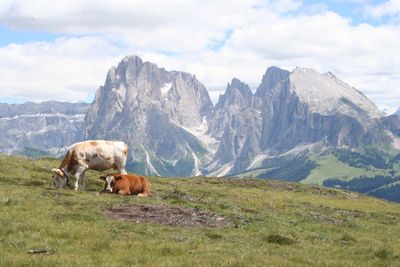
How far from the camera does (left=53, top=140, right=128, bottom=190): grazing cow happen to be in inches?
1312

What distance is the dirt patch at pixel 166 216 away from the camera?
25.2 m

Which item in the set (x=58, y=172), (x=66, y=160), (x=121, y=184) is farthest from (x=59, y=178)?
(x=121, y=184)

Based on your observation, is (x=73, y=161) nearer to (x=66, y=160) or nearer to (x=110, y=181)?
(x=66, y=160)

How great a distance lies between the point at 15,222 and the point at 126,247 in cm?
590

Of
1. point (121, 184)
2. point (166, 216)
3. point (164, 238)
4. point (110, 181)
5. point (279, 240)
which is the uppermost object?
point (110, 181)

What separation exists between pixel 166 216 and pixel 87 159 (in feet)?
33.4

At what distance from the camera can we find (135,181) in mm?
33750

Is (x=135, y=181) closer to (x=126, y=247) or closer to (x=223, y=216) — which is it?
(x=223, y=216)

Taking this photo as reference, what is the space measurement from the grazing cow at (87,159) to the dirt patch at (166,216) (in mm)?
7189

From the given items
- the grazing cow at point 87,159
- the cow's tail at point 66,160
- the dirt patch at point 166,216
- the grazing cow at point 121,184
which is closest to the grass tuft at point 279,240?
the dirt patch at point 166,216

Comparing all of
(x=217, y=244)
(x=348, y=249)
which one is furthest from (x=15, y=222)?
(x=348, y=249)

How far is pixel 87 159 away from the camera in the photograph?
3406cm

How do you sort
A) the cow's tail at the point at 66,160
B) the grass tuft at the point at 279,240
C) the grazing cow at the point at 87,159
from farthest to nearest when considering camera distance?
1. the cow's tail at the point at 66,160
2. the grazing cow at the point at 87,159
3. the grass tuft at the point at 279,240

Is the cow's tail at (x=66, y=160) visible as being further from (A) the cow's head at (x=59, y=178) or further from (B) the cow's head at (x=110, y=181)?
(B) the cow's head at (x=110, y=181)
